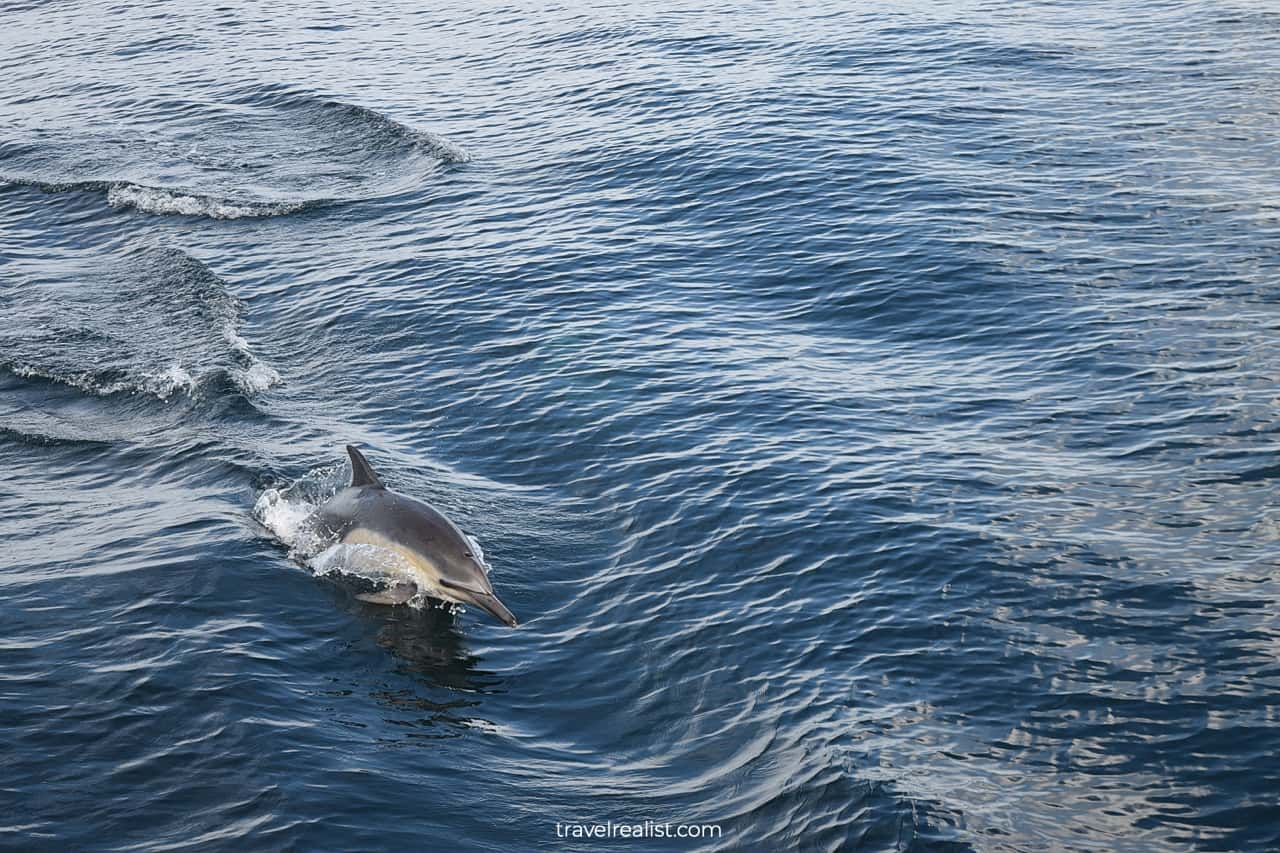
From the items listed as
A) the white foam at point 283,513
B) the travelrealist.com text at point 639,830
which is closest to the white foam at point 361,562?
the white foam at point 283,513

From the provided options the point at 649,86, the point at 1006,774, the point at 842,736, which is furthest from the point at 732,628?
the point at 649,86

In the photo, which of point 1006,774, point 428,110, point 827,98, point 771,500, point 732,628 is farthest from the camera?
point 428,110

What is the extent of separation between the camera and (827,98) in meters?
37.7

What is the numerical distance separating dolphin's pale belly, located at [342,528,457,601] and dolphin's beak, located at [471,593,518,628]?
447mm

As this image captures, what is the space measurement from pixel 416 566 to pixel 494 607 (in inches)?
52.2

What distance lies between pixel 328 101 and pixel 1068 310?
1029 inches

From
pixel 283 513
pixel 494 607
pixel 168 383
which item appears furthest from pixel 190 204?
pixel 494 607

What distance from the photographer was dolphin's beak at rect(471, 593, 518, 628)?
15.5 meters

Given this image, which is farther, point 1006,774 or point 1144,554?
point 1144,554

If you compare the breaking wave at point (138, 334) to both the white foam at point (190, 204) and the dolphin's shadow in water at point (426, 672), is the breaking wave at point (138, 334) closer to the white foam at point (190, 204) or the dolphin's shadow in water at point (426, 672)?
the white foam at point (190, 204)

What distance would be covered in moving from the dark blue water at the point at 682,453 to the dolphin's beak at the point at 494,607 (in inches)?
26.4

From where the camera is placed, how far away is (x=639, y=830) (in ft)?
42.4

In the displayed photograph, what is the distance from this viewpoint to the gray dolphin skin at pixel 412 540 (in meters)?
16.0

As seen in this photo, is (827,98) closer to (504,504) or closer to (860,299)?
(860,299)
